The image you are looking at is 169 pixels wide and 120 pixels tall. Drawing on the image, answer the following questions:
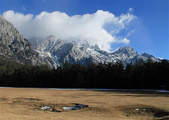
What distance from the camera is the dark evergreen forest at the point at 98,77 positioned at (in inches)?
2499

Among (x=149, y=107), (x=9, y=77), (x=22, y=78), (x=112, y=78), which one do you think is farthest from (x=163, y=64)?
(x=9, y=77)

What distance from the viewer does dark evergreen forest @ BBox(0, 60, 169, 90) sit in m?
63.5

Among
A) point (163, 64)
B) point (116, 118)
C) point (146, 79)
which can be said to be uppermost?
point (163, 64)

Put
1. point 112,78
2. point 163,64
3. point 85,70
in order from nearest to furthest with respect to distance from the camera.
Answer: point 163,64
point 112,78
point 85,70

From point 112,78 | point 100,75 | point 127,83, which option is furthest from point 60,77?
point 127,83

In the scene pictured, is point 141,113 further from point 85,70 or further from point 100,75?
point 85,70

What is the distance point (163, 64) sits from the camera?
6206 cm

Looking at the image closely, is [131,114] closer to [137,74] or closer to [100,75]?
[137,74]

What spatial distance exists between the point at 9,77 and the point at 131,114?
10355 cm

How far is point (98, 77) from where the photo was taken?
268 ft

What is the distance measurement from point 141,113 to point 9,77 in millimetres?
103924

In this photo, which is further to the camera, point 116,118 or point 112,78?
point 112,78

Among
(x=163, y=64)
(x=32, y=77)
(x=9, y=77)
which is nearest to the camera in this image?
(x=163, y=64)

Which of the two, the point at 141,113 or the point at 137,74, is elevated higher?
the point at 137,74
